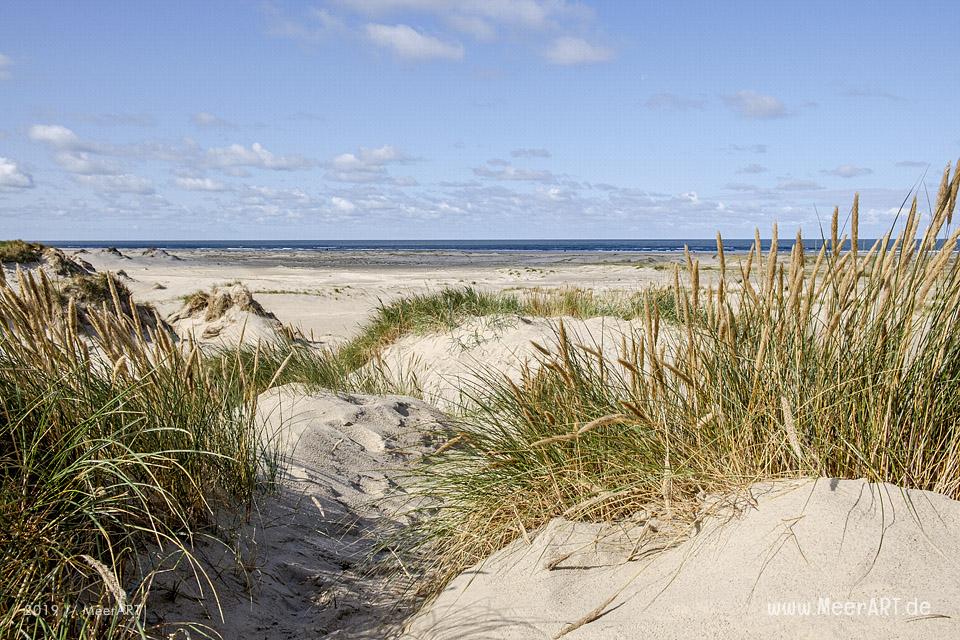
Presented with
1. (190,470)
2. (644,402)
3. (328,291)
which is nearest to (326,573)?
(190,470)

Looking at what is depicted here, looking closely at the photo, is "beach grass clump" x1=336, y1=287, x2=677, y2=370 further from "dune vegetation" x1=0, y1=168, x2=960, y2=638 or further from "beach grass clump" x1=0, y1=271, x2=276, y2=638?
"dune vegetation" x1=0, y1=168, x2=960, y2=638

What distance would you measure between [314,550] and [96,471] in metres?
1.23

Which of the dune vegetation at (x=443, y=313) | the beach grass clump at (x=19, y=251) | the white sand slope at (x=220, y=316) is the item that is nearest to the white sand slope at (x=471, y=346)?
the dune vegetation at (x=443, y=313)

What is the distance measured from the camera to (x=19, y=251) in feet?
38.4

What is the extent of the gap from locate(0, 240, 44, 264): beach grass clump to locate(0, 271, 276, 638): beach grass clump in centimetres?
1019

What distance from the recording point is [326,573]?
3035 mm

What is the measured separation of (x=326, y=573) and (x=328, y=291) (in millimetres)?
16776

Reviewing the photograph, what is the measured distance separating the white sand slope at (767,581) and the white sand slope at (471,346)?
4.30m

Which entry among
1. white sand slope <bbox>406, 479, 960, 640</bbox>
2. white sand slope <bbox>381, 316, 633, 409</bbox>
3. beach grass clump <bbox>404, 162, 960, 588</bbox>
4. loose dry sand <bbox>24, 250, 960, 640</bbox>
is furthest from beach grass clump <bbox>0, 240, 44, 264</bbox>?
white sand slope <bbox>406, 479, 960, 640</bbox>

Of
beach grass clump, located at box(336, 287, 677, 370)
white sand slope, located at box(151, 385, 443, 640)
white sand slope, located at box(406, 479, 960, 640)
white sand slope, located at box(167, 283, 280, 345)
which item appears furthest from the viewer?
white sand slope, located at box(167, 283, 280, 345)

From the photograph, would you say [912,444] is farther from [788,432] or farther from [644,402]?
[644,402]

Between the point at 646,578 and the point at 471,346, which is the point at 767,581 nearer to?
the point at 646,578

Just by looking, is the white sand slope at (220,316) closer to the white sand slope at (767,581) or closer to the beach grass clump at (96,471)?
the beach grass clump at (96,471)

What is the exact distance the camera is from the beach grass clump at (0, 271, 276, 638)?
1915 mm
